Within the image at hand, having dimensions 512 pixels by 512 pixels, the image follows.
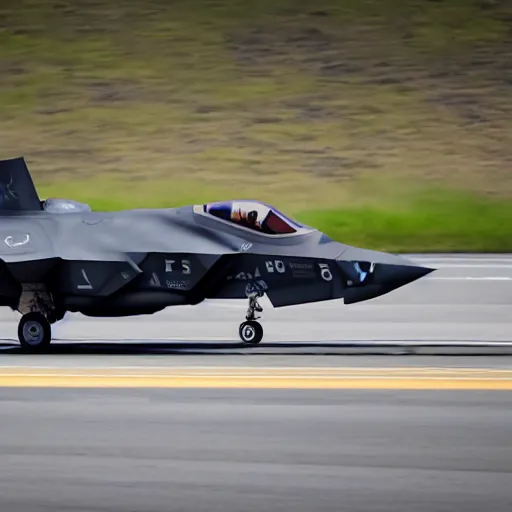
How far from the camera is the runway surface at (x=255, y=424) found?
701 centimetres

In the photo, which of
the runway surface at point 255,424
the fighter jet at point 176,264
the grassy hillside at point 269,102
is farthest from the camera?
the grassy hillside at point 269,102

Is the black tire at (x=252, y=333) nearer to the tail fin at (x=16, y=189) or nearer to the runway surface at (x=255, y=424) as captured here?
the runway surface at (x=255, y=424)

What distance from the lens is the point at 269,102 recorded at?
4994cm

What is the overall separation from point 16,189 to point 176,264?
2323 millimetres

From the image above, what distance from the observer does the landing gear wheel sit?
50.8 feet

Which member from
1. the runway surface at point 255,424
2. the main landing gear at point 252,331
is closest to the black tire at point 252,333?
the main landing gear at point 252,331

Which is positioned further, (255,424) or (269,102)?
(269,102)

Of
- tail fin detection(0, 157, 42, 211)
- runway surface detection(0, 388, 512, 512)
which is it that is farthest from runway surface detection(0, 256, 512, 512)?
tail fin detection(0, 157, 42, 211)

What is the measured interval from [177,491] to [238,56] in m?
45.6

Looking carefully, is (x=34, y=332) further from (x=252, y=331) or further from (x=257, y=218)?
(x=257, y=218)

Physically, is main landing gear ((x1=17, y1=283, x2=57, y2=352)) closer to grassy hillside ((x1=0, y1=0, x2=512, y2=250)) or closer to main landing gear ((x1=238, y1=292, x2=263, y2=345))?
main landing gear ((x1=238, y1=292, x2=263, y2=345))

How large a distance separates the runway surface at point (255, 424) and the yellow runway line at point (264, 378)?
0.02 metres

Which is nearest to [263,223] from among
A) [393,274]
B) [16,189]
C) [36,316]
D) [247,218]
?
[247,218]

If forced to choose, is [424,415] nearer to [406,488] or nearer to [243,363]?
[406,488]
